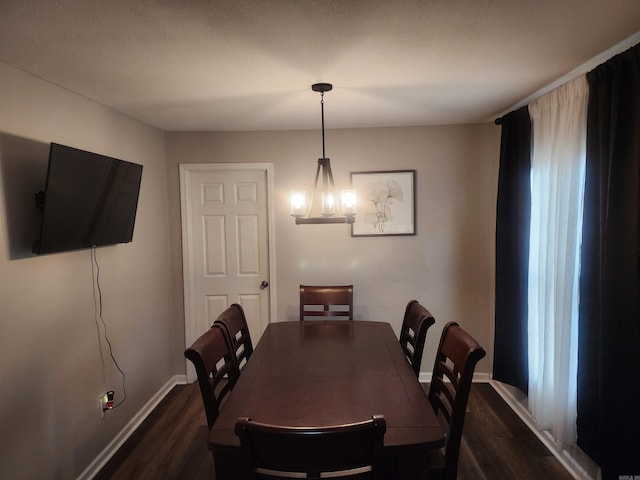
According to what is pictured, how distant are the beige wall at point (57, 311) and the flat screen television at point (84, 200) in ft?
0.45

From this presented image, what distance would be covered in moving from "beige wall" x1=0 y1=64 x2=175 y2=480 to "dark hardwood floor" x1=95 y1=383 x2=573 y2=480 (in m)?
0.19

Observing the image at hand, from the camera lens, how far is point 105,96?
7.02 feet

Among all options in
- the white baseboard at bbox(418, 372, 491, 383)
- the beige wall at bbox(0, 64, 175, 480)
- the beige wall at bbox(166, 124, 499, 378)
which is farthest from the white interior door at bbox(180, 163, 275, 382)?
the white baseboard at bbox(418, 372, 491, 383)

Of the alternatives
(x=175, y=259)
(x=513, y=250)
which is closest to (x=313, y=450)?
(x=513, y=250)

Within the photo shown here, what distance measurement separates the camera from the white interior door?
3141 mm

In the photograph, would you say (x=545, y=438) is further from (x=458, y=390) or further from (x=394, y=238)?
(x=394, y=238)

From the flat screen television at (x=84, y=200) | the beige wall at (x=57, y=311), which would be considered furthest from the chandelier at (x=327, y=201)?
the beige wall at (x=57, y=311)

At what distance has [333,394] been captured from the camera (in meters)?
1.50

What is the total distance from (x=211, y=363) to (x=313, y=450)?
78cm

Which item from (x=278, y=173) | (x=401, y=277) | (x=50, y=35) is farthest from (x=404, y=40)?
(x=401, y=277)

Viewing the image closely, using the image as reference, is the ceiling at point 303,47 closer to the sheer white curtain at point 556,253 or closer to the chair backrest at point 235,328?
the sheer white curtain at point 556,253

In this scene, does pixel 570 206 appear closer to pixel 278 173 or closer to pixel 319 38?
pixel 319 38

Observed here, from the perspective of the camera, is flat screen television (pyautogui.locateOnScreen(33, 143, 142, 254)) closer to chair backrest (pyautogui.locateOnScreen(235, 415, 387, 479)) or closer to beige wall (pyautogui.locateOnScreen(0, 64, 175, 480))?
beige wall (pyautogui.locateOnScreen(0, 64, 175, 480))

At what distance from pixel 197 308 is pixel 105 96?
1.91 metres
